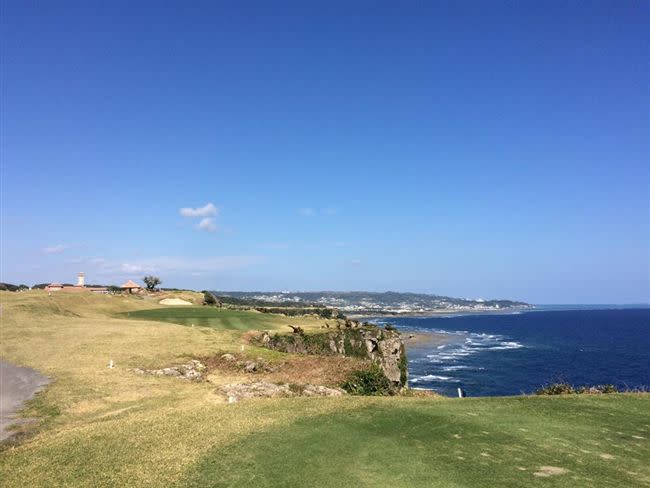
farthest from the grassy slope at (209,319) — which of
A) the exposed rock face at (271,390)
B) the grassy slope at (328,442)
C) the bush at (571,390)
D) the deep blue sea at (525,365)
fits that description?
the bush at (571,390)

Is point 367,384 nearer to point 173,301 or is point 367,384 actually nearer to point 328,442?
point 328,442

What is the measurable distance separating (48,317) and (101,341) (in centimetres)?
1889

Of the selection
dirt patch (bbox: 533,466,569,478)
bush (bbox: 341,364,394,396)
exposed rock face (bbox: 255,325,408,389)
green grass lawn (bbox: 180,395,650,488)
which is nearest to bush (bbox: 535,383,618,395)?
green grass lawn (bbox: 180,395,650,488)

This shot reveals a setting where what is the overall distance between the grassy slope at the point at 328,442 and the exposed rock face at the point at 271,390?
1.57m

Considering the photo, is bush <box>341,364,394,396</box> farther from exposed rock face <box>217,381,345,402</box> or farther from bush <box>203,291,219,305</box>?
bush <box>203,291,219,305</box>

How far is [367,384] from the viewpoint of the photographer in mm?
25094

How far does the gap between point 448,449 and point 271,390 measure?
13.0m

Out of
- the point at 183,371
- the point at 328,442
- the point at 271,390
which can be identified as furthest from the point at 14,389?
the point at 328,442

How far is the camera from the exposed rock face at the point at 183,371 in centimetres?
2691

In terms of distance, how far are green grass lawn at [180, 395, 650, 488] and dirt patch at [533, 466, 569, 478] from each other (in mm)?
22

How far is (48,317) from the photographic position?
4859 cm

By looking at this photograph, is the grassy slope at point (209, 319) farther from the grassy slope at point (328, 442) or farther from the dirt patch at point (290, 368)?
the grassy slope at point (328, 442)

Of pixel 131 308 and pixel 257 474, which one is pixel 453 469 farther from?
pixel 131 308

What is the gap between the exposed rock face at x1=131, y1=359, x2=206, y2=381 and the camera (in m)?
26.9
